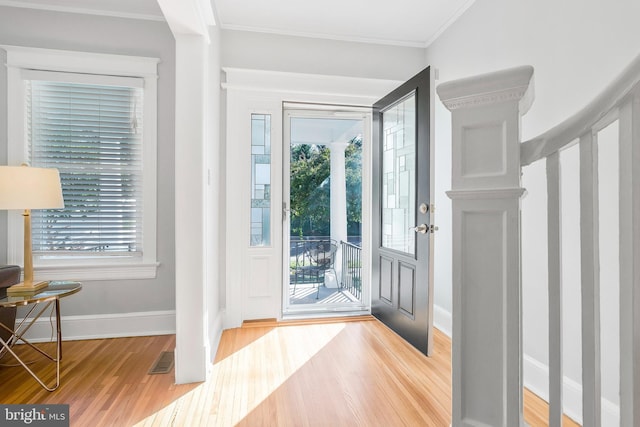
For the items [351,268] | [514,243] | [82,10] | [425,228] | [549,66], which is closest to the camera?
[514,243]

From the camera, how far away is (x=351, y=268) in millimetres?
4398

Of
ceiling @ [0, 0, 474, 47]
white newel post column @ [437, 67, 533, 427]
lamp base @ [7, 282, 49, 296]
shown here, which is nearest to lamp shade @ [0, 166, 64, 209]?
lamp base @ [7, 282, 49, 296]

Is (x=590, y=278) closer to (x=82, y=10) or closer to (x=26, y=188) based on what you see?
(x=26, y=188)

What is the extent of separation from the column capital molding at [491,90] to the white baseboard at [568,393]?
1.63 metres

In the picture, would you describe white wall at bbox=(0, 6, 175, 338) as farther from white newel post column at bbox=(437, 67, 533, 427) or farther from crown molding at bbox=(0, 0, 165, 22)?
white newel post column at bbox=(437, 67, 533, 427)

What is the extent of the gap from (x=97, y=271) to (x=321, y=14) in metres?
2.82

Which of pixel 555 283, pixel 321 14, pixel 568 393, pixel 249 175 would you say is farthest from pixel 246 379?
pixel 321 14

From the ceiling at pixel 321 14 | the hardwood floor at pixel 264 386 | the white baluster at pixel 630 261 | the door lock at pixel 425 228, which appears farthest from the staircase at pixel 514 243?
the ceiling at pixel 321 14

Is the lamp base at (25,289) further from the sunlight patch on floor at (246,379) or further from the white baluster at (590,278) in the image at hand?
the white baluster at (590,278)

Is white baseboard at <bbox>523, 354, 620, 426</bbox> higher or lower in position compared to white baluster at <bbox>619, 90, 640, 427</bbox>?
lower

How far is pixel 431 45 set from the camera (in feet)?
10.7

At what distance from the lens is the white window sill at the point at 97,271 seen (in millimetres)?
2727

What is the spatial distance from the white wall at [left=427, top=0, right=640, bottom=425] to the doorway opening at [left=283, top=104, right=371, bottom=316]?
5.75 ft

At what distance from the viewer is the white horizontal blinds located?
272cm
